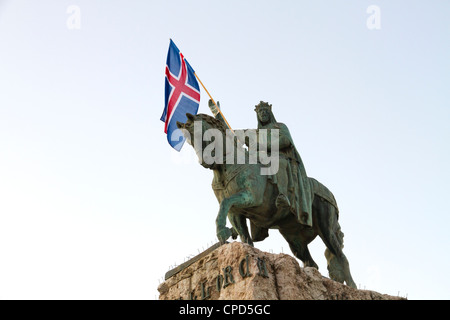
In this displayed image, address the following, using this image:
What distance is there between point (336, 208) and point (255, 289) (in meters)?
4.54

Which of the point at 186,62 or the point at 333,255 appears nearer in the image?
the point at 333,255

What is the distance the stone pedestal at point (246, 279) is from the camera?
10191 mm

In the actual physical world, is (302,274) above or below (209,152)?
below

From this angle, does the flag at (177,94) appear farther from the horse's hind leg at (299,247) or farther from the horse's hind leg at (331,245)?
the horse's hind leg at (331,245)

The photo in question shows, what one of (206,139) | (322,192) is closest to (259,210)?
(206,139)

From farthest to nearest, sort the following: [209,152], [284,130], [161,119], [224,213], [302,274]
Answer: [161,119]
[284,130]
[209,152]
[224,213]
[302,274]

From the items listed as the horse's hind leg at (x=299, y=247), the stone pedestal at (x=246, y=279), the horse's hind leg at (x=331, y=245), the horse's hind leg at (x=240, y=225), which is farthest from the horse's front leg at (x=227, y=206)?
the horse's hind leg at (x=331, y=245)

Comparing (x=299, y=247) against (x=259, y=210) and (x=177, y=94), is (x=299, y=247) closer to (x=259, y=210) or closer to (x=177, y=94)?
(x=259, y=210)

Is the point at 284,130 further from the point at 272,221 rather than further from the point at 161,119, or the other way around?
the point at 161,119

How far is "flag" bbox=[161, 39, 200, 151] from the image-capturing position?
14.3 metres

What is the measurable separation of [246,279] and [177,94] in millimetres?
5760
